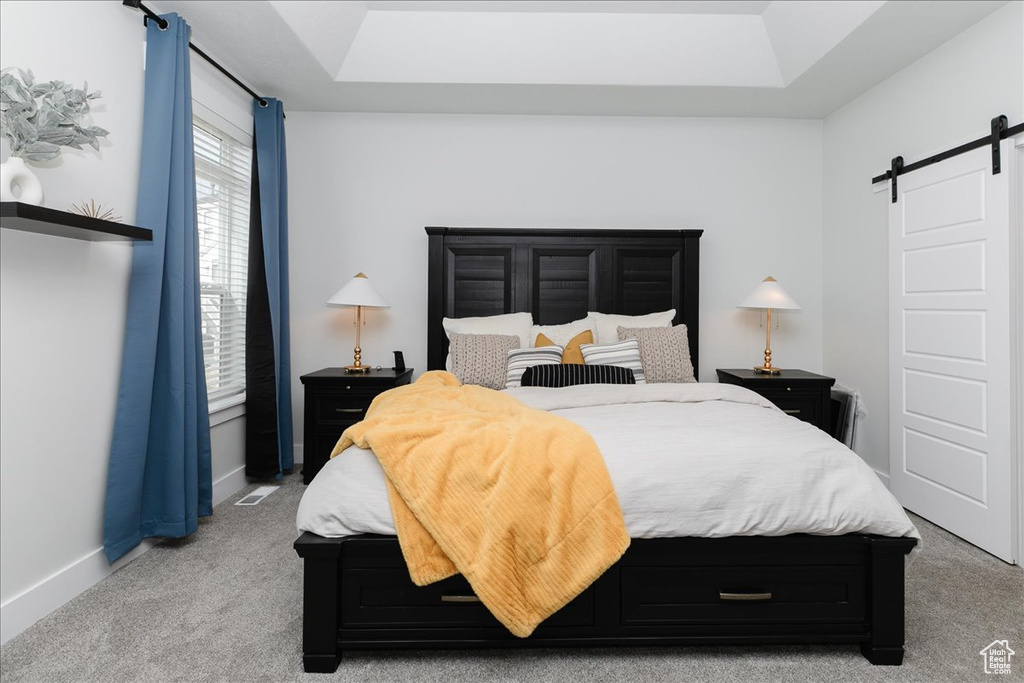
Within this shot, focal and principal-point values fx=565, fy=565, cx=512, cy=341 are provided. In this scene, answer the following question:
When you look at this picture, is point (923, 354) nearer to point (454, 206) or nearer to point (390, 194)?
point (454, 206)

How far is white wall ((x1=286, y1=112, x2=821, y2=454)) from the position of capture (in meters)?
4.12

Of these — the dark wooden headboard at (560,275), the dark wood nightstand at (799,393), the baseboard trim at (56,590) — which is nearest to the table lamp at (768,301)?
the dark wood nightstand at (799,393)

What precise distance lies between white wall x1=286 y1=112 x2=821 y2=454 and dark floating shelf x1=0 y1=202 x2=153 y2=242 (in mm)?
1916

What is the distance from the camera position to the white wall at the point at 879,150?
8.93ft

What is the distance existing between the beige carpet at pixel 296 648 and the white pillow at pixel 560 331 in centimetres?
194

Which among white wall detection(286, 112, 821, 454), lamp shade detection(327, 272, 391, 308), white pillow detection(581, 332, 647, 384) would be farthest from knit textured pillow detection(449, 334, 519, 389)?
white wall detection(286, 112, 821, 454)

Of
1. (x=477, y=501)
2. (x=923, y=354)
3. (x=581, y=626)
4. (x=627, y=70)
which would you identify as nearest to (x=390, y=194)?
(x=627, y=70)

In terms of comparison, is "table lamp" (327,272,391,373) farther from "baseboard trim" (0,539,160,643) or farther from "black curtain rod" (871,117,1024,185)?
"black curtain rod" (871,117,1024,185)

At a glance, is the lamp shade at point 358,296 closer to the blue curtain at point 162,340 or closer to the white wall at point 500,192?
the white wall at point 500,192

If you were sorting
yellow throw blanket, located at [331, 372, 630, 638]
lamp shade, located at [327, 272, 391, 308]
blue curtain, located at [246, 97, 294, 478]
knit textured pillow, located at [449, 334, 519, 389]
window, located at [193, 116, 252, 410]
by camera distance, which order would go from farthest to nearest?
1. lamp shade, located at [327, 272, 391, 308]
2. blue curtain, located at [246, 97, 294, 478]
3. knit textured pillow, located at [449, 334, 519, 389]
4. window, located at [193, 116, 252, 410]
5. yellow throw blanket, located at [331, 372, 630, 638]

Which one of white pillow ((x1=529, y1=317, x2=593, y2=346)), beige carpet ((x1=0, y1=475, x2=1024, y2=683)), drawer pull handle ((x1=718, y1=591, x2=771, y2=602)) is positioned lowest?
beige carpet ((x1=0, y1=475, x2=1024, y2=683))

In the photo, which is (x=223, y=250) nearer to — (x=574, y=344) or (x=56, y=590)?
(x=56, y=590)

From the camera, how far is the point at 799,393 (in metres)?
3.68

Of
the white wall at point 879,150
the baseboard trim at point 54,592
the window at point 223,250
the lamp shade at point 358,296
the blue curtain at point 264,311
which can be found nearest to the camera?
the baseboard trim at point 54,592
